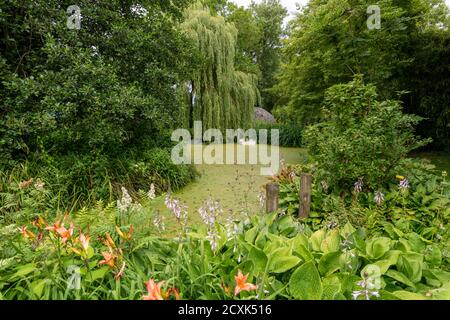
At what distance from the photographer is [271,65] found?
21062mm

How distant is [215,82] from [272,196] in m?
7.29

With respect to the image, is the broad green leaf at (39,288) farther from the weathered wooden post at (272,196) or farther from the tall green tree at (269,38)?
the tall green tree at (269,38)

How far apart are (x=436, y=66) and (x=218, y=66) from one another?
559 centimetres

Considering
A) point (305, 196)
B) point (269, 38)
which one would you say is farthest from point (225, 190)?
point (269, 38)

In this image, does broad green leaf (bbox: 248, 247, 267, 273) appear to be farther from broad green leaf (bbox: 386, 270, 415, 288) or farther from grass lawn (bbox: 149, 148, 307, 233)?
grass lawn (bbox: 149, 148, 307, 233)

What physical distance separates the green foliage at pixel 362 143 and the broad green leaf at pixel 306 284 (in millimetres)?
1867

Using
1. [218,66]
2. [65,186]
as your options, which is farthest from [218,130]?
[65,186]

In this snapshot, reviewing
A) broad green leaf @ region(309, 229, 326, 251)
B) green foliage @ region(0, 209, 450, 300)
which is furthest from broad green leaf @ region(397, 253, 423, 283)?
broad green leaf @ region(309, 229, 326, 251)

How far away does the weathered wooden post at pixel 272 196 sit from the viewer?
8.41ft

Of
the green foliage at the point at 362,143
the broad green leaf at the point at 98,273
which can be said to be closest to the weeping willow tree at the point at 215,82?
the green foliage at the point at 362,143

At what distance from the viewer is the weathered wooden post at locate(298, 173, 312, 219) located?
9.52 ft

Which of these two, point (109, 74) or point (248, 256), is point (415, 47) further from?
point (248, 256)

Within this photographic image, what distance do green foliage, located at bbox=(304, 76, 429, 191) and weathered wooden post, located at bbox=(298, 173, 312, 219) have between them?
1.58 feet

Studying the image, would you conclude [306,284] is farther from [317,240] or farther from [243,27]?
[243,27]
